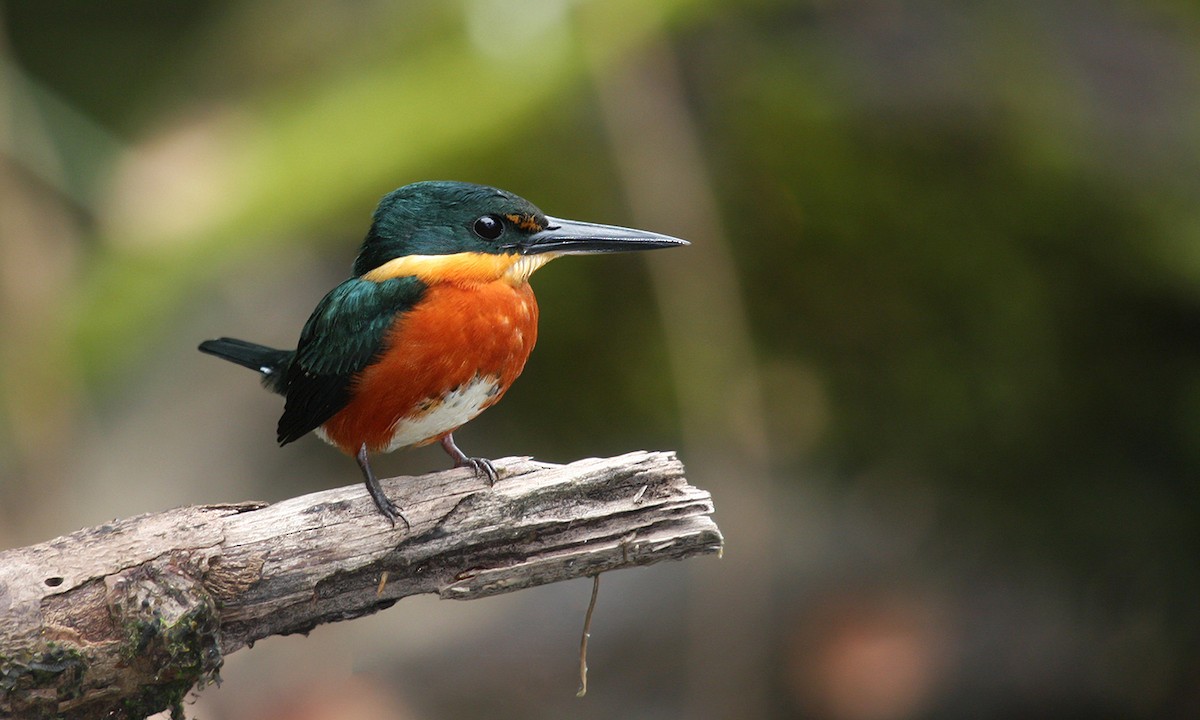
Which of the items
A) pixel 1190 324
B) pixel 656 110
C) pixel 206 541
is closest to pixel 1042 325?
pixel 1190 324

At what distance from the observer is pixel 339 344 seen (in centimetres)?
333

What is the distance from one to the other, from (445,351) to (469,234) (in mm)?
366

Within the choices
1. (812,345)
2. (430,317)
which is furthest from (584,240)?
(812,345)

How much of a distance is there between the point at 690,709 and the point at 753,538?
84cm

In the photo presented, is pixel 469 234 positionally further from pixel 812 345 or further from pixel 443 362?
pixel 812 345

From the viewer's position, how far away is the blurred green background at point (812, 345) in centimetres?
520

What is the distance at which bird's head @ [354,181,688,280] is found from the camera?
3.33 meters

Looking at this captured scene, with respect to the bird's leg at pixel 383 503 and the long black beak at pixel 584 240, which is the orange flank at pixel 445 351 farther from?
the bird's leg at pixel 383 503

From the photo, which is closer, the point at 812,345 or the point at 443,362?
the point at 443,362

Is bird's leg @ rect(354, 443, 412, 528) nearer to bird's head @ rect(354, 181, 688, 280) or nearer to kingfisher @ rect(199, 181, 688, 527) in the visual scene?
kingfisher @ rect(199, 181, 688, 527)

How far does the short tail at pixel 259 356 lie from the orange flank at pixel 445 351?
69 cm

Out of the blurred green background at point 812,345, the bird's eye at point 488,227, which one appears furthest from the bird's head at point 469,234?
the blurred green background at point 812,345

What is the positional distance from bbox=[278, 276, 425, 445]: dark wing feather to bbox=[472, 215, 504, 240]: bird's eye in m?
0.24

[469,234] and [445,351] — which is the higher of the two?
[469,234]
